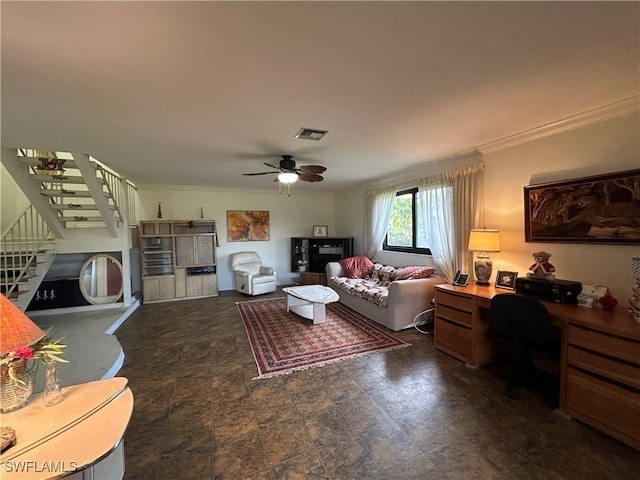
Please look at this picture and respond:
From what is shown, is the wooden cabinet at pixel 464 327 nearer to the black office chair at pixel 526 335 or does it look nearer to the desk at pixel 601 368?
the black office chair at pixel 526 335

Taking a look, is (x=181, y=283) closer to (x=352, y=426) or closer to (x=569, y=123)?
(x=352, y=426)

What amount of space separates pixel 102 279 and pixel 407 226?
5.71 m

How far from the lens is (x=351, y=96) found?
Result: 1979 mm

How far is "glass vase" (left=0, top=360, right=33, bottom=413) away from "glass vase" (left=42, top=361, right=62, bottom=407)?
0.06 m

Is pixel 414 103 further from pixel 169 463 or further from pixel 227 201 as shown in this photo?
pixel 227 201

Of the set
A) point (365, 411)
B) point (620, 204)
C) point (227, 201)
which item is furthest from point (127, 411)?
point (227, 201)

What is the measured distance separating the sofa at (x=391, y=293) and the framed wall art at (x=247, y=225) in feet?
8.09

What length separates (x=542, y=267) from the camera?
8.54ft

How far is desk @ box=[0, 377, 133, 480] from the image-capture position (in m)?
0.86

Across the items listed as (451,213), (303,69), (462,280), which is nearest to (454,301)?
(462,280)

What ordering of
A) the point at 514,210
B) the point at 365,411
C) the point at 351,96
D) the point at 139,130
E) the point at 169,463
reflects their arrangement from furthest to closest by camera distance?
the point at 514,210, the point at 139,130, the point at 365,411, the point at 351,96, the point at 169,463

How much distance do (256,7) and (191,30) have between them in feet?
1.24

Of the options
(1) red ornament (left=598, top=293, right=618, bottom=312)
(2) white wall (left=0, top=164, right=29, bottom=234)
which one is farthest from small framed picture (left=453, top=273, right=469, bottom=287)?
(2) white wall (left=0, top=164, right=29, bottom=234)

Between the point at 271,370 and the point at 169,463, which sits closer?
the point at 169,463
